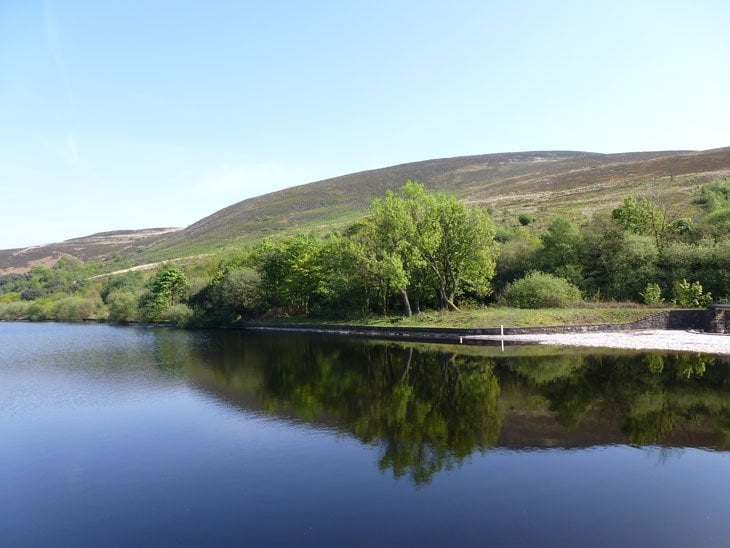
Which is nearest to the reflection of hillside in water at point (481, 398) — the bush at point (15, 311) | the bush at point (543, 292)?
the bush at point (543, 292)

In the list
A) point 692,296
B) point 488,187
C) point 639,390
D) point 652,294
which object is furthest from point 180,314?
point 488,187

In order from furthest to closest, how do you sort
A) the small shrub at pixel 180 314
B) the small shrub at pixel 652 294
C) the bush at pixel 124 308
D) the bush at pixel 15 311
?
the bush at pixel 15 311, the bush at pixel 124 308, the small shrub at pixel 180 314, the small shrub at pixel 652 294

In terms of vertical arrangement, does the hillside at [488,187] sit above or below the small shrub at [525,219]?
above

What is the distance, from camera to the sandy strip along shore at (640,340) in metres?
34.3

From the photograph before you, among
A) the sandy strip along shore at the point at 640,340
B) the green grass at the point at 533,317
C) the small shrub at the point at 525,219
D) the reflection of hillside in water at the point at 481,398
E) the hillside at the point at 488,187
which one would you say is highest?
the hillside at the point at 488,187

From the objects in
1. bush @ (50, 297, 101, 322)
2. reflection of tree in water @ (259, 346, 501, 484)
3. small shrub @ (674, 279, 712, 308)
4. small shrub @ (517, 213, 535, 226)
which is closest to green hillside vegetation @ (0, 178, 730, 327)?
small shrub @ (674, 279, 712, 308)

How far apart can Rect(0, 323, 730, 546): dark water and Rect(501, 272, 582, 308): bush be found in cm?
1527

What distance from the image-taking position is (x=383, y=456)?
17453 millimetres

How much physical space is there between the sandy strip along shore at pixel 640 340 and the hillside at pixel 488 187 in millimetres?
40787

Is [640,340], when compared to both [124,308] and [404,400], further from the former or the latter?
[124,308]

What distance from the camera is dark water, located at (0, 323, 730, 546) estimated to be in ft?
41.9

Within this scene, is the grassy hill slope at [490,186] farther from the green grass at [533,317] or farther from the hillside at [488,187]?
the green grass at [533,317]

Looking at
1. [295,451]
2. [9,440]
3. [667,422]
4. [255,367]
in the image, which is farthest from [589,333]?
[9,440]

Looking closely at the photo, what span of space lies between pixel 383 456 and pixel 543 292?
34827mm
